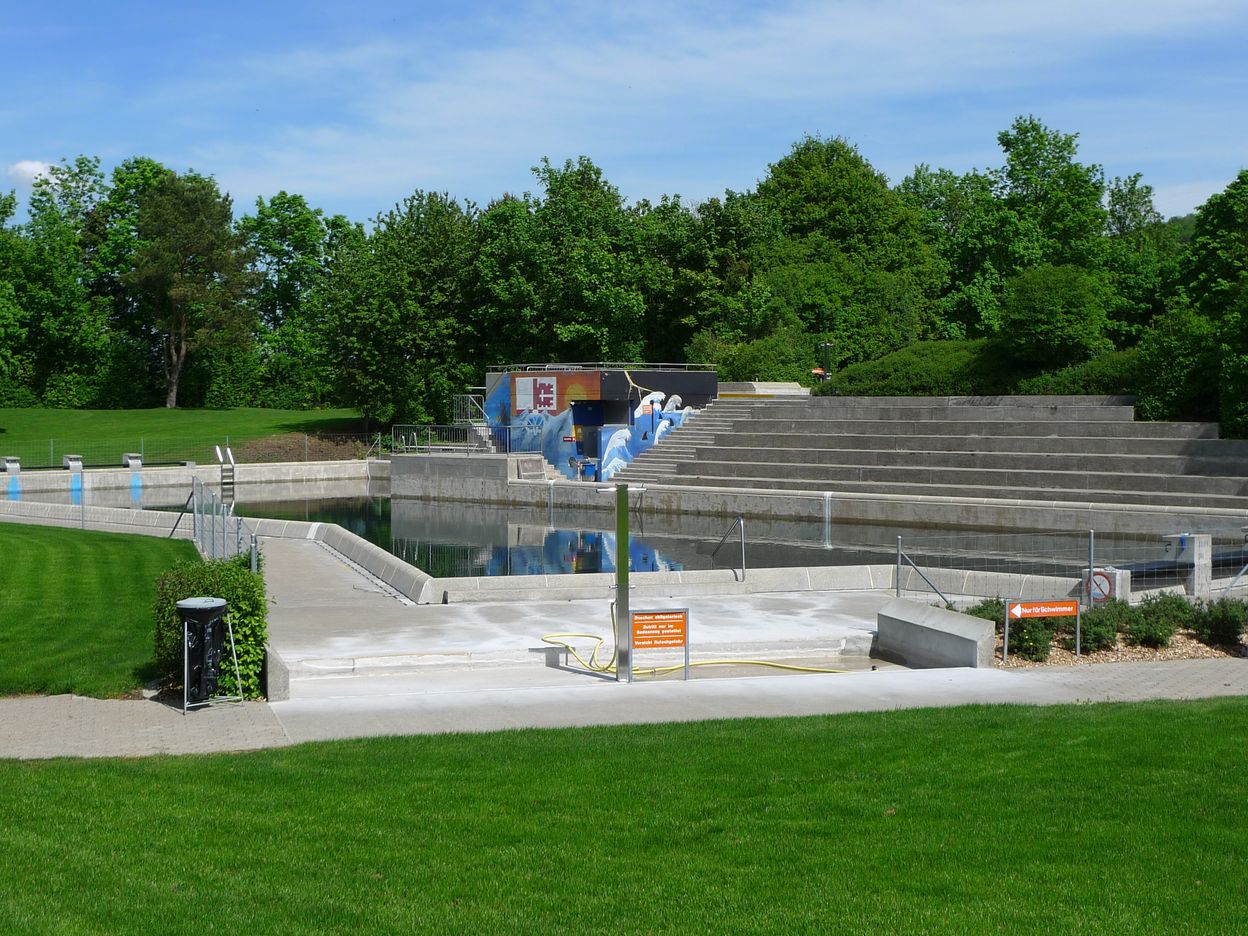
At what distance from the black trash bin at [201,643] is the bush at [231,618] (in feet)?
1.37

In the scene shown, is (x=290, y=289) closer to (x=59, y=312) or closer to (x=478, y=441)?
(x=59, y=312)

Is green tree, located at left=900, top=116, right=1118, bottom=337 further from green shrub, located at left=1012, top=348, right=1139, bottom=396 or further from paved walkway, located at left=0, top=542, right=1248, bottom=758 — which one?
paved walkway, located at left=0, top=542, right=1248, bottom=758

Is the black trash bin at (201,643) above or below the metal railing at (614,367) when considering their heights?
below

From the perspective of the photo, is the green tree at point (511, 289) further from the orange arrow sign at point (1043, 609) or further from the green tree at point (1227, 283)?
the orange arrow sign at point (1043, 609)

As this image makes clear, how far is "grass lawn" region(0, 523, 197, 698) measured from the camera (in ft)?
46.5

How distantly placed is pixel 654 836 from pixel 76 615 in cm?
1228

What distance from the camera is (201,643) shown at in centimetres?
1331

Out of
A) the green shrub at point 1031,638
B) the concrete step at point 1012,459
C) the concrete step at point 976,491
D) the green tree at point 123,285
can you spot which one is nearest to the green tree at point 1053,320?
the concrete step at point 1012,459

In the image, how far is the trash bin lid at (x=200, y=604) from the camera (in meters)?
13.3

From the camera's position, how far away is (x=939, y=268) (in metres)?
73.2

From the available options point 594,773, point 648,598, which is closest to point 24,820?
point 594,773

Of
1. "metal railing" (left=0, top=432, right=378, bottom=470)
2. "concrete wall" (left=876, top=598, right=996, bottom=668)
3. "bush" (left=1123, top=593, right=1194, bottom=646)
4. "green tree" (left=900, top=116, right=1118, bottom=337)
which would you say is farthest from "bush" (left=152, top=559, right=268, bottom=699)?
"green tree" (left=900, top=116, right=1118, bottom=337)

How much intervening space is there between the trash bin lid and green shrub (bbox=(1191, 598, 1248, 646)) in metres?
13.1

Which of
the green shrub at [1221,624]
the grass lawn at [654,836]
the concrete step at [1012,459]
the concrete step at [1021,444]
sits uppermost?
→ the concrete step at [1021,444]
